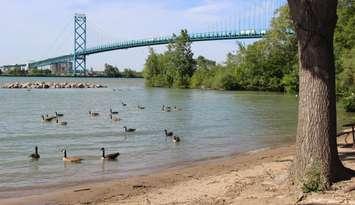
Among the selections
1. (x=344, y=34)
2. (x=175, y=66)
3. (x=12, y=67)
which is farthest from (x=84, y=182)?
(x=12, y=67)

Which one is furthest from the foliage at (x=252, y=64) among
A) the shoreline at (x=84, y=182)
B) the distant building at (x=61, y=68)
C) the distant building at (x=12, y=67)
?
the distant building at (x=12, y=67)

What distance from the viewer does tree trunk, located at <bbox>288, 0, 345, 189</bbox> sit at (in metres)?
9.59

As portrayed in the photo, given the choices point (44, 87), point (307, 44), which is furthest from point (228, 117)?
point (44, 87)

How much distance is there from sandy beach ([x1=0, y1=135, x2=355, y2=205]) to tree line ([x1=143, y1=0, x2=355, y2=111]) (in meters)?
17.9

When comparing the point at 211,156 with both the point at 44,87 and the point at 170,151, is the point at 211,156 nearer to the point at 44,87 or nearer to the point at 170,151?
the point at 170,151

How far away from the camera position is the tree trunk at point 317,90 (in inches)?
378

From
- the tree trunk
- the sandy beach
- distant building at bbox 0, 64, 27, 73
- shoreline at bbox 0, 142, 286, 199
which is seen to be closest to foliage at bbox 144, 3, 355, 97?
shoreline at bbox 0, 142, 286, 199

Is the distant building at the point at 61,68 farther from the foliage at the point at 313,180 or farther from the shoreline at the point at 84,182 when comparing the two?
the foliage at the point at 313,180

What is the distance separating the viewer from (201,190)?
36.0ft

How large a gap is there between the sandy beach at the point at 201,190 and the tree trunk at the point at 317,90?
403mm

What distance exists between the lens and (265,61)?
8431 cm

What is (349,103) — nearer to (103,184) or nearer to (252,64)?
(103,184)

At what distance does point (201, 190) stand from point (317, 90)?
9.30ft

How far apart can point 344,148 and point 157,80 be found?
10048 centimetres
